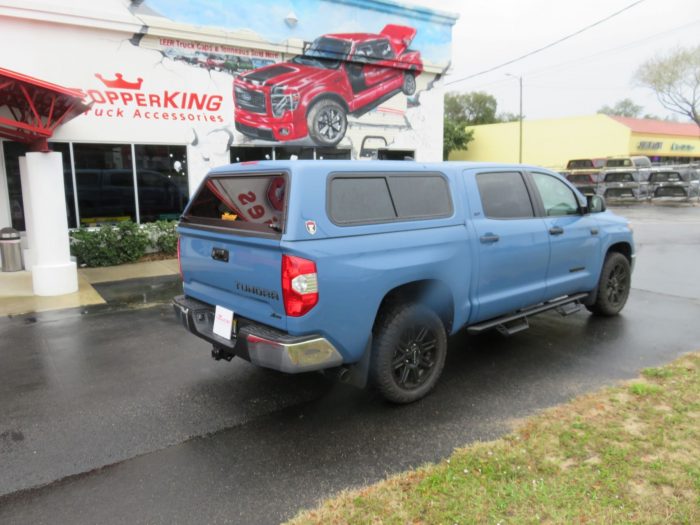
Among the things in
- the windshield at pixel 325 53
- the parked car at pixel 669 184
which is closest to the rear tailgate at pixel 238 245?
the windshield at pixel 325 53

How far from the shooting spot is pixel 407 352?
402 centimetres

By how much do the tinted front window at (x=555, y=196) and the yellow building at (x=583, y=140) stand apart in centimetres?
3704

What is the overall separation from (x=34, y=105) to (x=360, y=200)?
7.34 m

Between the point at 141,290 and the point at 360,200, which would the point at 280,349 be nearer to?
the point at 360,200

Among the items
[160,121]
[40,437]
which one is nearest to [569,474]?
[40,437]

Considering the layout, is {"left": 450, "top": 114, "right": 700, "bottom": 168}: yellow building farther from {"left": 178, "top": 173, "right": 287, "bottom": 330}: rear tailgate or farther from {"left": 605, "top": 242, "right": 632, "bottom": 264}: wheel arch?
{"left": 178, "top": 173, "right": 287, "bottom": 330}: rear tailgate

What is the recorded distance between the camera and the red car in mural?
12602 mm

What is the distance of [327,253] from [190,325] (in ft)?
4.95

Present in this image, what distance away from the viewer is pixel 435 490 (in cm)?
294

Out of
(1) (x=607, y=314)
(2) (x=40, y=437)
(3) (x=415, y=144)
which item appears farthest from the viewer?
(3) (x=415, y=144)

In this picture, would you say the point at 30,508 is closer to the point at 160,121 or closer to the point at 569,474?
the point at 569,474

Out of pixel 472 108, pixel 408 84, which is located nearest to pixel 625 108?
pixel 472 108

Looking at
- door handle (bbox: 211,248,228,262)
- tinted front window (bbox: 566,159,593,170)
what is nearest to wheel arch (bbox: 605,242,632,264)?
door handle (bbox: 211,248,228,262)

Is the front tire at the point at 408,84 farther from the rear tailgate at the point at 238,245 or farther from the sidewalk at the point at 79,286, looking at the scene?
the rear tailgate at the point at 238,245
